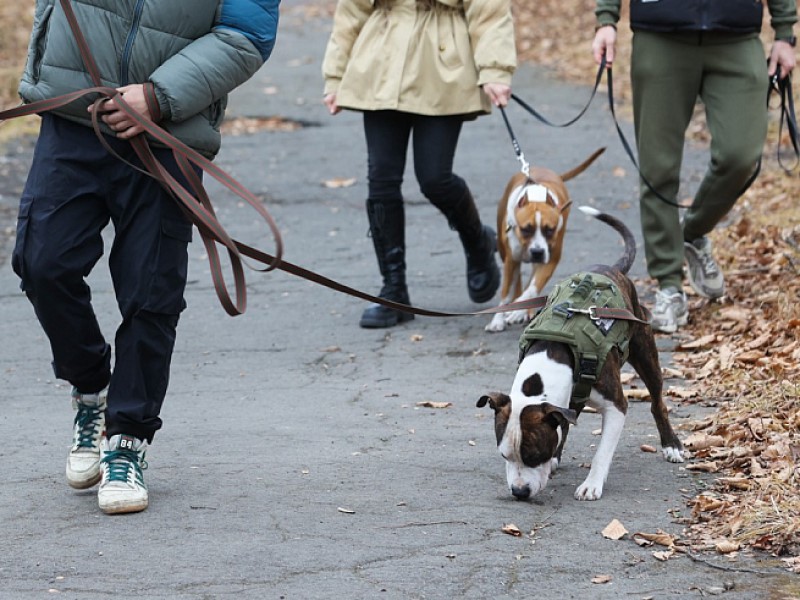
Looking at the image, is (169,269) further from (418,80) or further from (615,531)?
(418,80)

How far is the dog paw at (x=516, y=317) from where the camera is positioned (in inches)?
277

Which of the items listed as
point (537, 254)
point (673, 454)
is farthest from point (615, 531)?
point (537, 254)

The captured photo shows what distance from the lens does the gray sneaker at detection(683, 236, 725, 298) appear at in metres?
6.88

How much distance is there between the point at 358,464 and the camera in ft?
15.6

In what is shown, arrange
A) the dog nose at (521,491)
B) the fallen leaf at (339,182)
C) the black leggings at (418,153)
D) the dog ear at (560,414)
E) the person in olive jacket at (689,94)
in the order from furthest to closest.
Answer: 1. the fallen leaf at (339,182)
2. the black leggings at (418,153)
3. the person in olive jacket at (689,94)
4. the dog nose at (521,491)
5. the dog ear at (560,414)

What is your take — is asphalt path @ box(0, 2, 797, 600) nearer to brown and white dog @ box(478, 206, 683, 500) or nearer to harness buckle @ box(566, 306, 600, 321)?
brown and white dog @ box(478, 206, 683, 500)

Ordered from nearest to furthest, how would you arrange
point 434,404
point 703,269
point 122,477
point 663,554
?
1. point 663,554
2. point 122,477
3. point 434,404
4. point 703,269

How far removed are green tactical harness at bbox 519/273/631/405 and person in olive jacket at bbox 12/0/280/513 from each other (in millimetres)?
1286

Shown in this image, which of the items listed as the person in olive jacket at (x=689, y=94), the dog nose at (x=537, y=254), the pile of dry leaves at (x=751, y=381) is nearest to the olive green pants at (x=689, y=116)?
the person in olive jacket at (x=689, y=94)

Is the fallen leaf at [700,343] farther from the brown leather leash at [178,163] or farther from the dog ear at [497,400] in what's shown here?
the brown leather leash at [178,163]

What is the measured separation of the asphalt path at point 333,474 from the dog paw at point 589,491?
0.03m

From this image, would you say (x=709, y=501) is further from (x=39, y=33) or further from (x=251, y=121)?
(x=251, y=121)

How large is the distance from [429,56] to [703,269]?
1963 mm

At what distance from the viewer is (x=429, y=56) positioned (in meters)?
6.58
